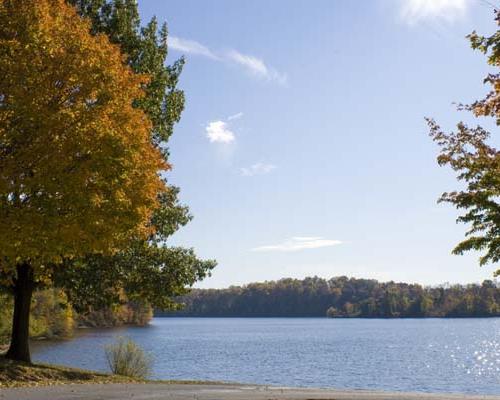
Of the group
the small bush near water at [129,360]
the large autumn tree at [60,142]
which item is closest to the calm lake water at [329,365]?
the small bush near water at [129,360]

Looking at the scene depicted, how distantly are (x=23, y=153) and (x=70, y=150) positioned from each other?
1407 millimetres

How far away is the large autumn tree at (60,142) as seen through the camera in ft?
59.8

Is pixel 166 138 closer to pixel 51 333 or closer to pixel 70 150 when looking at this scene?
pixel 70 150

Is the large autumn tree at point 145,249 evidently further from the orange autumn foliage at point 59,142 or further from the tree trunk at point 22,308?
the orange autumn foliage at point 59,142

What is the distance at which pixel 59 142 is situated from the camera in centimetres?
1836

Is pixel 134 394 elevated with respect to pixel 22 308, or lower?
lower

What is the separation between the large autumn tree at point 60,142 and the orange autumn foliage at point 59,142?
3 cm

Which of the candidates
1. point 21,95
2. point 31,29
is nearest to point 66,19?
point 31,29

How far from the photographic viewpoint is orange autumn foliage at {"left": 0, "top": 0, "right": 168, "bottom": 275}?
18234 millimetres

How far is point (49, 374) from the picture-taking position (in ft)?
81.8

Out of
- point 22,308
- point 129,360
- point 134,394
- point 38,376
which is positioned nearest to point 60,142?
point 134,394

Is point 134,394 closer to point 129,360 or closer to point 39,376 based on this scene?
point 39,376

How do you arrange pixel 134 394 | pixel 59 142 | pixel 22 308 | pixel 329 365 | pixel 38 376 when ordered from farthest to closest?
pixel 329 365
pixel 22 308
pixel 38 376
pixel 134 394
pixel 59 142

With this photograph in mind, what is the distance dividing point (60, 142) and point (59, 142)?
1.1 inches
